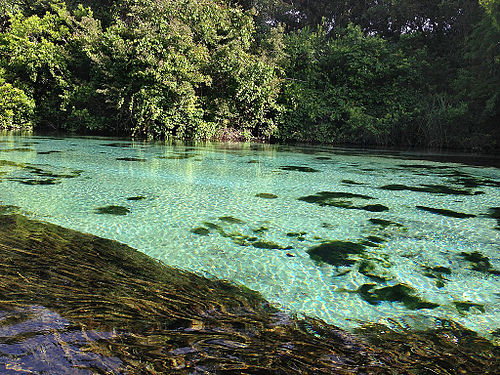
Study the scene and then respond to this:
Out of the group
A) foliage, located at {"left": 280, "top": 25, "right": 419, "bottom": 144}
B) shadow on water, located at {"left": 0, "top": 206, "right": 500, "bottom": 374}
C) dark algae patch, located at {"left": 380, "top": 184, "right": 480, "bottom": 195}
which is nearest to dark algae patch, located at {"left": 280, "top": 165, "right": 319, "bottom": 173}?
dark algae patch, located at {"left": 380, "top": 184, "right": 480, "bottom": 195}

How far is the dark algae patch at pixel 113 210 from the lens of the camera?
3.73 meters

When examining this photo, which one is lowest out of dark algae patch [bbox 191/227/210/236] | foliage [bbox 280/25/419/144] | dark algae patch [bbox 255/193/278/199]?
dark algae patch [bbox 191/227/210/236]

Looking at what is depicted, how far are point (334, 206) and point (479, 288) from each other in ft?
7.05

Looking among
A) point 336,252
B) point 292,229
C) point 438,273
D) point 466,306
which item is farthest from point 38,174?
point 466,306

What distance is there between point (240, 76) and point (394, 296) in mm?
14584

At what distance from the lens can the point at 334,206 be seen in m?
4.39

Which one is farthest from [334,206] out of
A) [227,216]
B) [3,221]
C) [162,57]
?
[162,57]

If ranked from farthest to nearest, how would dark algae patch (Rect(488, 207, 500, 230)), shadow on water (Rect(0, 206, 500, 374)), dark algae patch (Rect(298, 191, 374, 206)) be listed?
dark algae patch (Rect(298, 191, 374, 206)) < dark algae patch (Rect(488, 207, 500, 230)) < shadow on water (Rect(0, 206, 500, 374))

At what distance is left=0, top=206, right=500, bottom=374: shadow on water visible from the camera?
134 cm

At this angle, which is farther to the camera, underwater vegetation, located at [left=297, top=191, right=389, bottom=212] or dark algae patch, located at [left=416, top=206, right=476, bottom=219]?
underwater vegetation, located at [left=297, top=191, right=389, bottom=212]

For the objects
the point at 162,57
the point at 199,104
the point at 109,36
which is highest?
the point at 109,36

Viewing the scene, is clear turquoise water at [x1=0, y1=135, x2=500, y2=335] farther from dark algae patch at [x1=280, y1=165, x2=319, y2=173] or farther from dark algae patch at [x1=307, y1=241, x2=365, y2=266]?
dark algae patch at [x1=280, y1=165, x2=319, y2=173]

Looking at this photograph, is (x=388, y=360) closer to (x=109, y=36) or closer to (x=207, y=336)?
(x=207, y=336)

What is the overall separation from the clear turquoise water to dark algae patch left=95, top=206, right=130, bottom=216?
0.04 m
